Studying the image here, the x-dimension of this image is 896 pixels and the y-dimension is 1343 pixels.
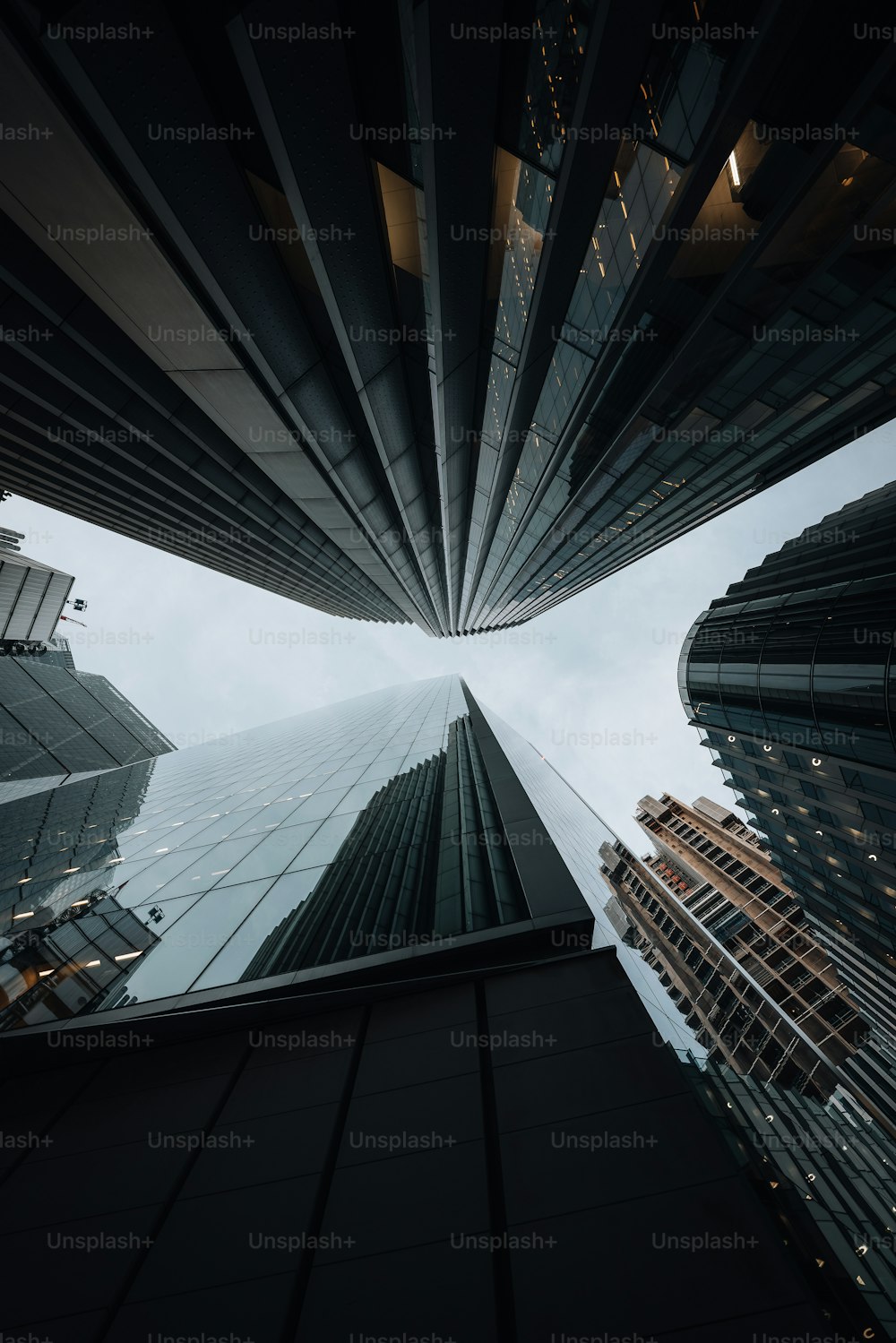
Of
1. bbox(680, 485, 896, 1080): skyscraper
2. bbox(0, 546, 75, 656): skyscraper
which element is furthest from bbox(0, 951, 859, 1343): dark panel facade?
bbox(0, 546, 75, 656): skyscraper

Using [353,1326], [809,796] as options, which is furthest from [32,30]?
[809,796]

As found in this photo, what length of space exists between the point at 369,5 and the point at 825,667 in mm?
29383

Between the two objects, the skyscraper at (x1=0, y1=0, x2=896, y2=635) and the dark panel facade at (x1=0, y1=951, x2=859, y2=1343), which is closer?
the dark panel facade at (x1=0, y1=951, x2=859, y2=1343)

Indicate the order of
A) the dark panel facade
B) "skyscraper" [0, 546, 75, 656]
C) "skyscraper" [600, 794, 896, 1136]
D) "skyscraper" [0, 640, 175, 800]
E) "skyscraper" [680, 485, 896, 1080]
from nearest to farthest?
the dark panel facade
"skyscraper" [680, 485, 896, 1080]
"skyscraper" [0, 640, 175, 800]
"skyscraper" [0, 546, 75, 656]
"skyscraper" [600, 794, 896, 1136]

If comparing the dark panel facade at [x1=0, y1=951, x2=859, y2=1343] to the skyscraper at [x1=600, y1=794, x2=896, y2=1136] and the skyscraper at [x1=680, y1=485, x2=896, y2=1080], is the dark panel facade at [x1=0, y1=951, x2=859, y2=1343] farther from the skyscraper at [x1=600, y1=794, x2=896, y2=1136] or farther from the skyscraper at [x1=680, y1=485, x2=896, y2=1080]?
the skyscraper at [x1=600, y1=794, x2=896, y2=1136]

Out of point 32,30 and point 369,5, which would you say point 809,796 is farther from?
point 32,30

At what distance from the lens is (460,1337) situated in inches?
114

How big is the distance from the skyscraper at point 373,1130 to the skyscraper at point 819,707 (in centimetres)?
2409

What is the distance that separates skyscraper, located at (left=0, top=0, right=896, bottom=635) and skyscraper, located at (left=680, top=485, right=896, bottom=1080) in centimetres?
1252

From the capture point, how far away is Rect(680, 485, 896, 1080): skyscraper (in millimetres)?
23641

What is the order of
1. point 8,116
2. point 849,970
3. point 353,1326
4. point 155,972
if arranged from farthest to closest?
point 849,970
point 155,972
point 8,116
point 353,1326

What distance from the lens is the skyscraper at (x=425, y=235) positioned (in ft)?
A: 18.1

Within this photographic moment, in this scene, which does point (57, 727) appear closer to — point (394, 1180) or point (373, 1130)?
point (373, 1130)

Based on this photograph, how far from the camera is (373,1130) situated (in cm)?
433
